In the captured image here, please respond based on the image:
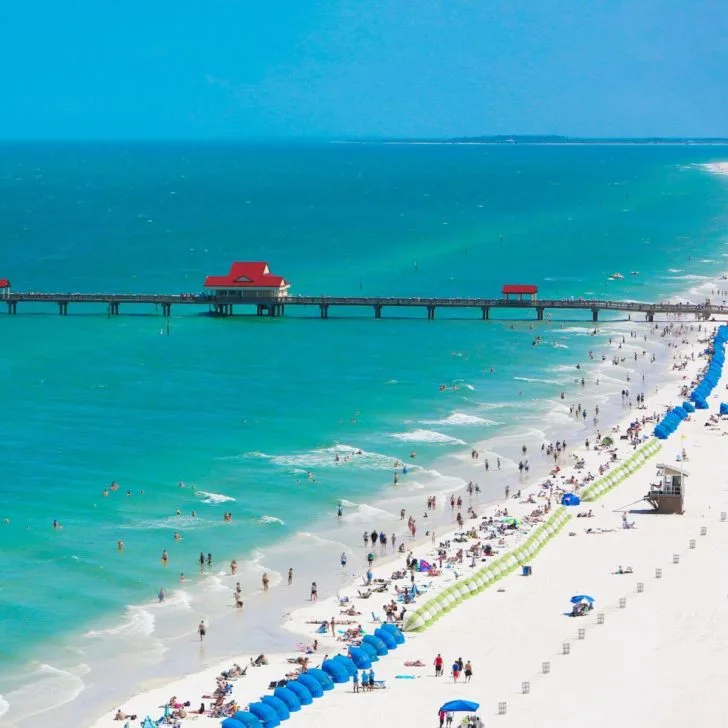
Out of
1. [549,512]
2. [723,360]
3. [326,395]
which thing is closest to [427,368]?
[326,395]

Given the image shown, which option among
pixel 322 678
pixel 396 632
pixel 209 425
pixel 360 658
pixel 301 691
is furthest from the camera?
pixel 209 425

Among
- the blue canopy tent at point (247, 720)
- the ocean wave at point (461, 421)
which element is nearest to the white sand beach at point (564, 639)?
the blue canopy tent at point (247, 720)

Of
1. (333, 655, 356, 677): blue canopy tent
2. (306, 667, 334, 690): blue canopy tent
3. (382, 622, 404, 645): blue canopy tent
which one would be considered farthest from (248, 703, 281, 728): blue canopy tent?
(382, 622, 404, 645): blue canopy tent

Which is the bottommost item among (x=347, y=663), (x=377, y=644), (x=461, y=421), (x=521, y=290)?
(x=347, y=663)

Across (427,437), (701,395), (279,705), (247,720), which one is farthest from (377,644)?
(701,395)

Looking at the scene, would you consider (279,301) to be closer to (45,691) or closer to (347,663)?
(347,663)

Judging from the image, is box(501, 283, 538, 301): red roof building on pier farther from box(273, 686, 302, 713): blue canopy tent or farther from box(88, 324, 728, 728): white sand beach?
box(273, 686, 302, 713): blue canopy tent

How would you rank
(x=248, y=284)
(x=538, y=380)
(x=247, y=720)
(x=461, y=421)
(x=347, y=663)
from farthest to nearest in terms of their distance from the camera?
(x=248, y=284), (x=538, y=380), (x=461, y=421), (x=347, y=663), (x=247, y=720)

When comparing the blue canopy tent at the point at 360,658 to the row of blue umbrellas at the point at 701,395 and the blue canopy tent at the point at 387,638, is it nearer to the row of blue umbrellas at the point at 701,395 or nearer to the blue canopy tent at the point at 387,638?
the blue canopy tent at the point at 387,638
